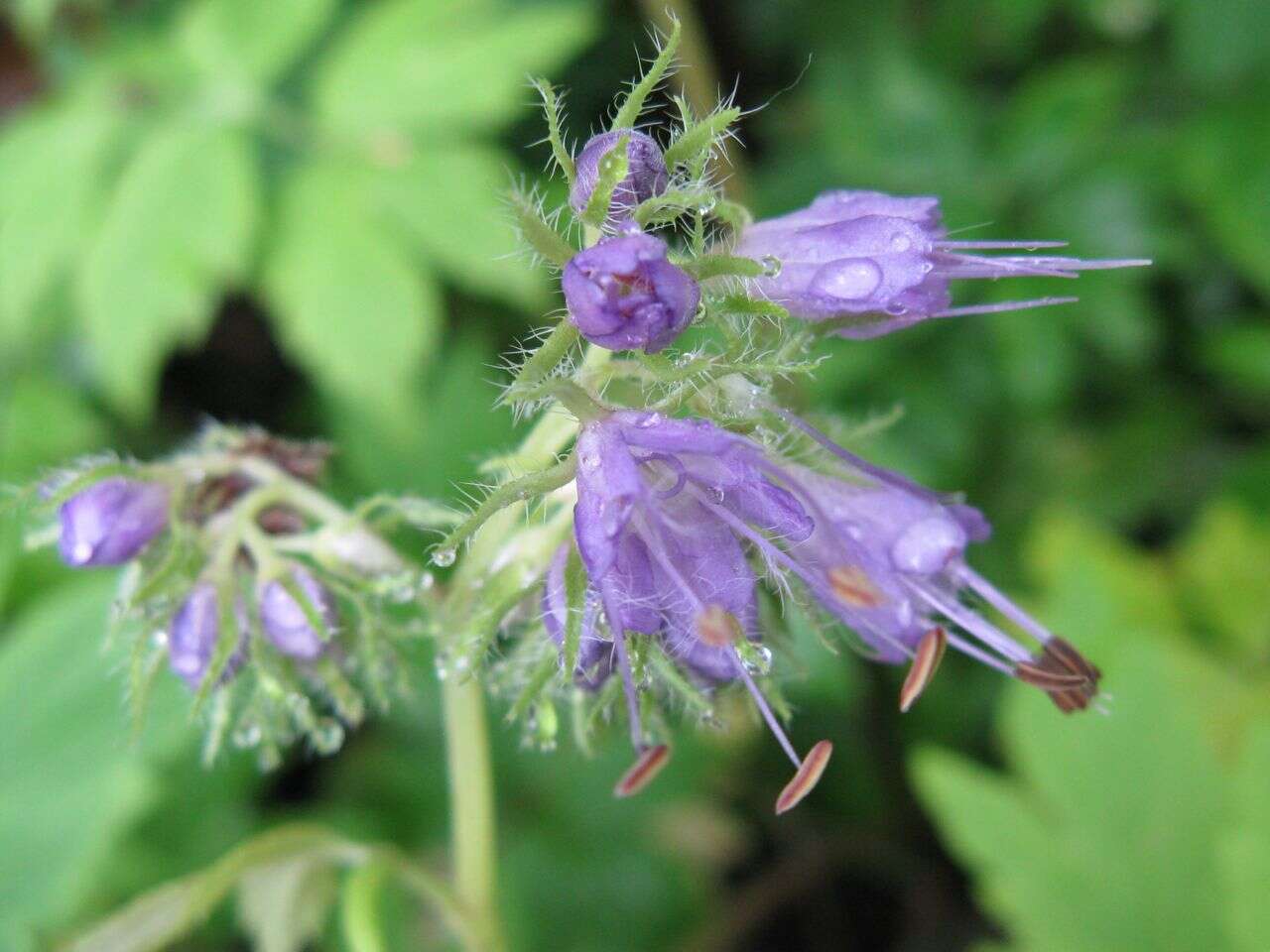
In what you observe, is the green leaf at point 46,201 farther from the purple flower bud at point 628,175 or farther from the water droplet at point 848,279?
the water droplet at point 848,279

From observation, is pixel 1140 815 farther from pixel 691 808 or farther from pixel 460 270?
pixel 460 270

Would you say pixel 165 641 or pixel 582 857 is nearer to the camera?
pixel 165 641

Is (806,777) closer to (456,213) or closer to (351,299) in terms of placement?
(351,299)

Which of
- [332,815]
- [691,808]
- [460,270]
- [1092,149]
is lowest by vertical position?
[691,808]

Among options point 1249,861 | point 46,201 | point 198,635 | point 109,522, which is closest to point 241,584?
point 198,635

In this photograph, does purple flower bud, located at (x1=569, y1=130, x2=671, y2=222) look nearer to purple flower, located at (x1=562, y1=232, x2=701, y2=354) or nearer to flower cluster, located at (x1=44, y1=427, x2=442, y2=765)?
purple flower, located at (x1=562, y1=232, x2=701, y2=354)

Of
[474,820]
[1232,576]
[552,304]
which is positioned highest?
[474,820]

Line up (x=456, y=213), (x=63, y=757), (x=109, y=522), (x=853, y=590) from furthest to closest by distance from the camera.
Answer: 1. (x=456, y=213)
2. (x=63, y=757)
3. (x=109, y=522)
4. (x=853, y=590)

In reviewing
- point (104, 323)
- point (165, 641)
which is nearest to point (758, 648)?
point (165, 641)
